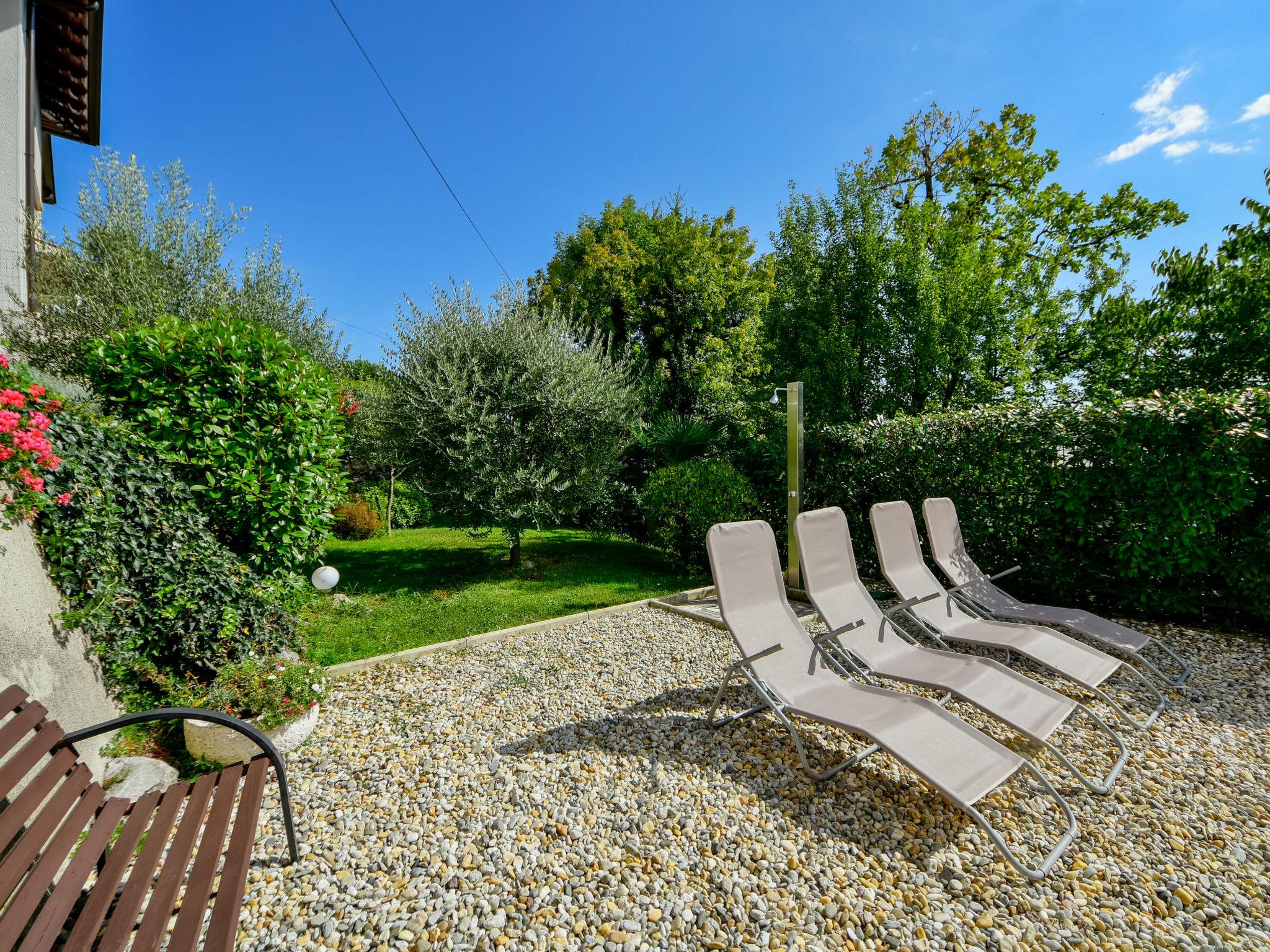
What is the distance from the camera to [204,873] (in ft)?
6.10

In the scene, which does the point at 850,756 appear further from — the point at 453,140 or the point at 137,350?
the point at 453,140

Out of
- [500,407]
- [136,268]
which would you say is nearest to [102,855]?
[500,407]

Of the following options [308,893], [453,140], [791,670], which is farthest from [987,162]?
[308,893]

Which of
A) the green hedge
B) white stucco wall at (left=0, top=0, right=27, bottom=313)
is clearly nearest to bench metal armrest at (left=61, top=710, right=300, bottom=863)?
the green hedge

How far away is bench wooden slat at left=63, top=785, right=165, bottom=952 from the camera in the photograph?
160 cm

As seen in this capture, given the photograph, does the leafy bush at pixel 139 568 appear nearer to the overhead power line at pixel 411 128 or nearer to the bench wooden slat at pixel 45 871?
the bench wooden slat at pixel 45 871

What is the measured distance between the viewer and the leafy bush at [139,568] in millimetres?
3309

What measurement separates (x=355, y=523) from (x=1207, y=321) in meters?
15.7

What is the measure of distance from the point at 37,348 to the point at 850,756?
10849 mm

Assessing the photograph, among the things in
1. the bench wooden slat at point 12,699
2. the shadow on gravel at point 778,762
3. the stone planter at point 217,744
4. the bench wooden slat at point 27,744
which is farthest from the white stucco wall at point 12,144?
the shadow on gravel at point 778,762

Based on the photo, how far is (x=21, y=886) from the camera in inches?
66.6

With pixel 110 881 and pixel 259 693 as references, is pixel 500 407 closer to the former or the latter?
pixel 259 693

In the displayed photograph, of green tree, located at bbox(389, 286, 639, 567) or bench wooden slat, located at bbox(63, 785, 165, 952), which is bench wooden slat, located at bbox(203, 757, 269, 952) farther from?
green tree, located at bbox(389, 286, 639, 567)

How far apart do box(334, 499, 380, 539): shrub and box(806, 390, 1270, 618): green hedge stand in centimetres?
1103
